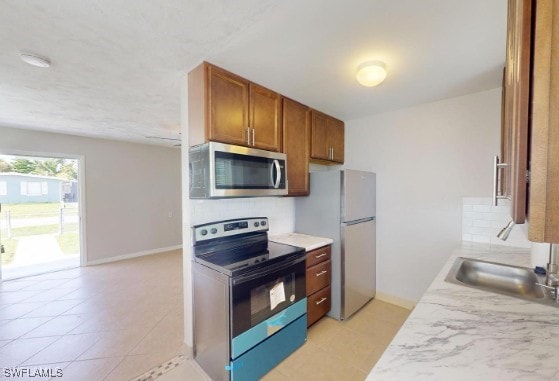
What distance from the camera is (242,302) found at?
1616 mm

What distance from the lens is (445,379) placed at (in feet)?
2.22

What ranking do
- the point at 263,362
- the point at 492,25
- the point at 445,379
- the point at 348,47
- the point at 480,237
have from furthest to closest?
the point at 480,237
the point at 263,362
the point at 348,47
the point at 492,25
the point at 445,379

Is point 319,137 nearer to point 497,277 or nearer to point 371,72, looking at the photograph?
point 371,72

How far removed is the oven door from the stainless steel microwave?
61 cm

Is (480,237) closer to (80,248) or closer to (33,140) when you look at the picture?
(80,248)

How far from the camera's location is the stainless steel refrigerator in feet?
7.99

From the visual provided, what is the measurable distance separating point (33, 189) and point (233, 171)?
4449 millimetres

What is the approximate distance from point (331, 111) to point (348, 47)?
1.26 metres

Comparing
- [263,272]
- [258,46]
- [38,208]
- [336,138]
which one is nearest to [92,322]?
[263,272]

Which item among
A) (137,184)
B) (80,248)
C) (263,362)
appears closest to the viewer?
(263,362)

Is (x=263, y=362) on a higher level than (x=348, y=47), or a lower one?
lower

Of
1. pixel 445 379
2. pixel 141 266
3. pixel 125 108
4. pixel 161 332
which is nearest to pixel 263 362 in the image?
pixel 161 332

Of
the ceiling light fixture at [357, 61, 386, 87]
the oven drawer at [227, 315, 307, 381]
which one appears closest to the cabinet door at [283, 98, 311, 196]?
the ceiling light fixture at [357, 61, 386, 87]

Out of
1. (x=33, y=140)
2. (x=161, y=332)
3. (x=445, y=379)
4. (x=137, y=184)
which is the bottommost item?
(x=161, y=332)
